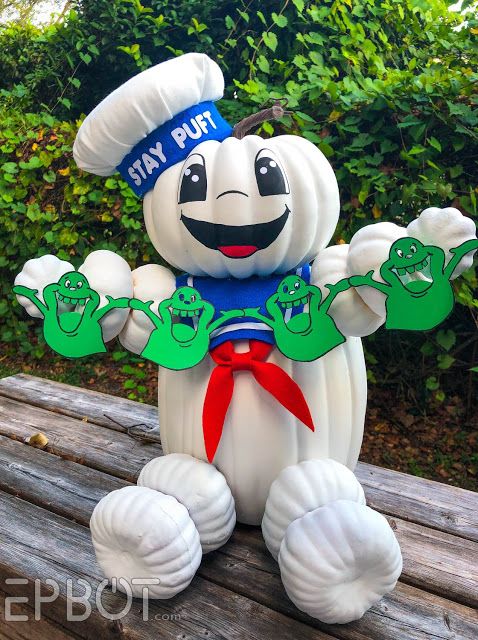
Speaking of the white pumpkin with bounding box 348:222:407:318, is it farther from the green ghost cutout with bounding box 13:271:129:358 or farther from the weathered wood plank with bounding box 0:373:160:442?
the weathered wood plank with bounding box 0:373:160:442

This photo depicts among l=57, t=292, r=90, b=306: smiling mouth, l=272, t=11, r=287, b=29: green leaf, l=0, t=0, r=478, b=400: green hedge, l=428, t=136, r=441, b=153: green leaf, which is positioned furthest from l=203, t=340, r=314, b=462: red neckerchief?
l=272, t=11, r=287, b=29: green leaf

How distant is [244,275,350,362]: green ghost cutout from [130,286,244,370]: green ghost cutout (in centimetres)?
7

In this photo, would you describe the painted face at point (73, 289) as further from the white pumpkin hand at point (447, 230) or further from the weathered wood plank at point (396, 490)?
the weathered wood plank at point (396, 490)

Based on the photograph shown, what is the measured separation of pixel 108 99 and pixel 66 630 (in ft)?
2.97

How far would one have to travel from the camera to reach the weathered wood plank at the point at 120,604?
833mm

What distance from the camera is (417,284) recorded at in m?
0.73

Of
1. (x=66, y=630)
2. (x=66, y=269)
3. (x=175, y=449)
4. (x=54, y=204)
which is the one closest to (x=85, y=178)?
(x=54, y=204)

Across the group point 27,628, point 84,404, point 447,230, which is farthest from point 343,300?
point 84,404

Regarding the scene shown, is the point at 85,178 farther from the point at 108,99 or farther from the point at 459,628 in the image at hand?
the point at 459,628

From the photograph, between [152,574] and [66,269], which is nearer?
[152,574]

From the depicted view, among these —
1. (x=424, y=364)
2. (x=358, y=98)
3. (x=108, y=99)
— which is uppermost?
(x=108, y=99)

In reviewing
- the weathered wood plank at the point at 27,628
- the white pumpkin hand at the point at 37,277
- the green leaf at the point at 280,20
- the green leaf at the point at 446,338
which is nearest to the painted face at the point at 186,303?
the white pumpkin hand at the point at 37,277

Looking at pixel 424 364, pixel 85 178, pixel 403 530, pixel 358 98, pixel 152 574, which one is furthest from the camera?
pixel 85 178

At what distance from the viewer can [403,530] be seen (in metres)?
1.12
